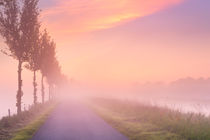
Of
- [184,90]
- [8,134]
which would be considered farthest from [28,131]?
[184,90]

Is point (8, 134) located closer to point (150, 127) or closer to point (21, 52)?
point (150, 127)

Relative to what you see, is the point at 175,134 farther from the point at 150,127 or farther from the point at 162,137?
the point at 150,127

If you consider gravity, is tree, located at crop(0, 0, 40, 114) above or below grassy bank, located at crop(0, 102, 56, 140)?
above

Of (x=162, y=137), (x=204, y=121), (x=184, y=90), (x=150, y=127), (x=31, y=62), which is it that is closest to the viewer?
(x=162, y=137)

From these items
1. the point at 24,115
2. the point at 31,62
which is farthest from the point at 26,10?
the point at 24,115

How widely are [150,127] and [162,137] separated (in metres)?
3.44

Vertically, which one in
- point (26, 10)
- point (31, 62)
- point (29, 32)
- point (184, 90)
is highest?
point (26, 10)

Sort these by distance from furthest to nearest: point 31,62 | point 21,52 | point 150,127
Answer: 1. point 31,62
2. point 21,52
3. point 150,127

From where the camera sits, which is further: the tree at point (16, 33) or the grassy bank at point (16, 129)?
the tree at point (16, 33)

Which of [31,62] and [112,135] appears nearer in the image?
[112,135]

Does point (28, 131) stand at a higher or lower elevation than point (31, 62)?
lower

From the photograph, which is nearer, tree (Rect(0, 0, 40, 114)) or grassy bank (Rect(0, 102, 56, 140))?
grassy bank (Rect(0, 102, 56, 140))

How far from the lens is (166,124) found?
17641mm

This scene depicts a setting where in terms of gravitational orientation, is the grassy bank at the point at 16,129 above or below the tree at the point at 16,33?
below
